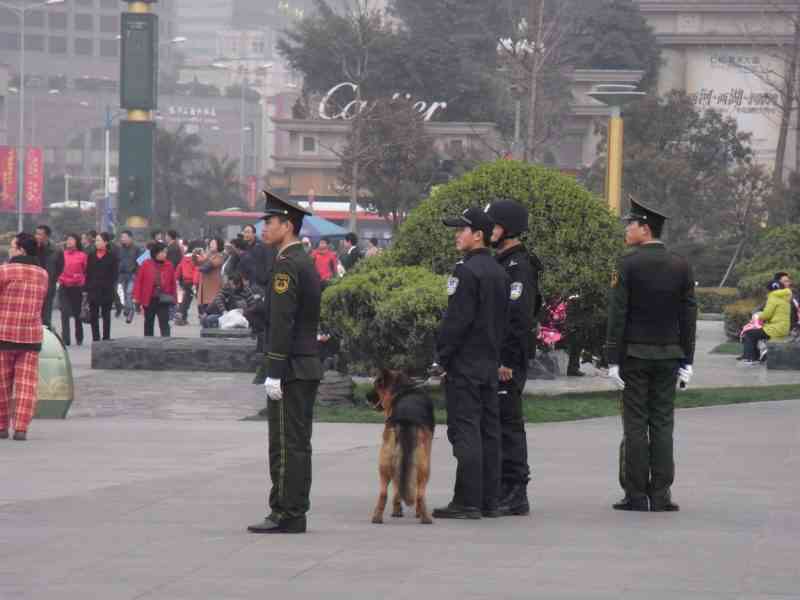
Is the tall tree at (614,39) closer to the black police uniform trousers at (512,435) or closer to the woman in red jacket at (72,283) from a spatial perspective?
A: the woman in red jacket at (72,283)

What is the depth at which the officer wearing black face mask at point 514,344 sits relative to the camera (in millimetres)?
10359

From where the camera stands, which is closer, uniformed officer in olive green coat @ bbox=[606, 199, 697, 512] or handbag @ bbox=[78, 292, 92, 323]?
uniformed officer in olive green coat @ bbox=[606, 199, 697, 512]

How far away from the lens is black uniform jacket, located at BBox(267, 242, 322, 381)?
9.41 metres

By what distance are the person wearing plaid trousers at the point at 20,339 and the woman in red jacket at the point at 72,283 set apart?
10890mm

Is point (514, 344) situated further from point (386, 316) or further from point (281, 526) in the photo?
point (386, 316)

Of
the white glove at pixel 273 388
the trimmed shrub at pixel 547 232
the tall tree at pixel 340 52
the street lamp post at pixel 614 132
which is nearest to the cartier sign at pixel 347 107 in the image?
the tall tree at pixel 340 52

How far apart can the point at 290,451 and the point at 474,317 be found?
4.32 feet

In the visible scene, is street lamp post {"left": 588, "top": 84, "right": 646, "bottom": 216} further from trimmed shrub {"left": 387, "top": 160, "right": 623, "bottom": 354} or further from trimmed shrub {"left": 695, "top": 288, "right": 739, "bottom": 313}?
trimmed shrub {"left": 695, "top": 288, "right": 739, "bottom": 313}

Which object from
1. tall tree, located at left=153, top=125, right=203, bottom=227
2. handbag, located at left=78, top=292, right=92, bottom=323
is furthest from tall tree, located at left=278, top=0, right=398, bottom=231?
handbag, located at left=78, top=292, right=92, bottom=323

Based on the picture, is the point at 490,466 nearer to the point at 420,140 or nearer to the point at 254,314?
the point at 254,314

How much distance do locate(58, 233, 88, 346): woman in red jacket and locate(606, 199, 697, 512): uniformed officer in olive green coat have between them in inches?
612

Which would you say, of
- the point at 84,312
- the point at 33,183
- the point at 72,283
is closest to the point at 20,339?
the point at 72,283

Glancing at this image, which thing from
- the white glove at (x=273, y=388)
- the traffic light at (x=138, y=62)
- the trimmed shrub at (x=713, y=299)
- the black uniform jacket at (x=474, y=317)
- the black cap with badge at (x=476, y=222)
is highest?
the traffic light at (x=138, y=62)

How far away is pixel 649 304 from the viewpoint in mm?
10719
